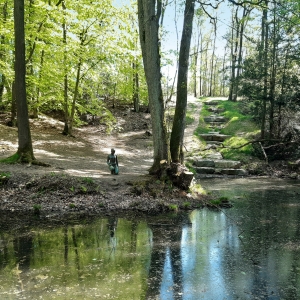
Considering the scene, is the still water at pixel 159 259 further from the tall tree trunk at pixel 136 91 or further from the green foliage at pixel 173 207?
the tall tree trunk at pixel 136 91

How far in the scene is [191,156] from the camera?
18.3 meters

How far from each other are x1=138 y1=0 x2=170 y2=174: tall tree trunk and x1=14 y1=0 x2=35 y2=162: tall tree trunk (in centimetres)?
402

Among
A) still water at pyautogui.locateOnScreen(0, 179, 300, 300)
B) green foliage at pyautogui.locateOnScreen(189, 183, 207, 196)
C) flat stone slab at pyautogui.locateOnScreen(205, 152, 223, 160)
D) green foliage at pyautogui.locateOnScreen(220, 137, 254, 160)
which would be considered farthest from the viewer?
flat stone slab at pyautogui.locateOnScreen(205, 152, 223, 160)

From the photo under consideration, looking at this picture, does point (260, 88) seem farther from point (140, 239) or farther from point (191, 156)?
point (140, 239)

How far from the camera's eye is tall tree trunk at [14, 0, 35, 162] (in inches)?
429

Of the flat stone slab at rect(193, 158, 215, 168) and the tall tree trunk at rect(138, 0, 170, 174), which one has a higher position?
the tall tree trunk at rect(138, 0, 170, 174)

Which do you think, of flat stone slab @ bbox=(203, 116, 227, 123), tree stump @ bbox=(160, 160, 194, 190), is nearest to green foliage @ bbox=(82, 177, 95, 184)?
tree stump @ bbox=(160, 160, 194, 190)

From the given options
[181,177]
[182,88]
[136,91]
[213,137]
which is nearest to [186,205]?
[181,177]

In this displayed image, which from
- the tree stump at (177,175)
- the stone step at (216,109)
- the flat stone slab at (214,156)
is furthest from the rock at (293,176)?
the stone step at (216,109)

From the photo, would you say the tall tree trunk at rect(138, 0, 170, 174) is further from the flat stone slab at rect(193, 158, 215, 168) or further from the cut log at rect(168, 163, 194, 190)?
the flat stone slab at rect(193, 158, 215, 168)

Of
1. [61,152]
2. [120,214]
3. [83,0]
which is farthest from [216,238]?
[83,0]

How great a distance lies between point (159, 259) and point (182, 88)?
21.4 feet

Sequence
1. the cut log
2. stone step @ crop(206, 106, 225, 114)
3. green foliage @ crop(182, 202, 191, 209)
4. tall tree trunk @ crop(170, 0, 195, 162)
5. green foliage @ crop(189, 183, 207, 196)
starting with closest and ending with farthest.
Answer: green foliage @ crop(182, 202, 191, 209)
the cut log
green foliage @ crop(189, 183, 207, 196)
tall tree trunk @ crop(170, 0, 195, 162)
stone step @ crop(206, 106, 225, 114)

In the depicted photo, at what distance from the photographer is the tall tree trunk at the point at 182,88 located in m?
10.6
